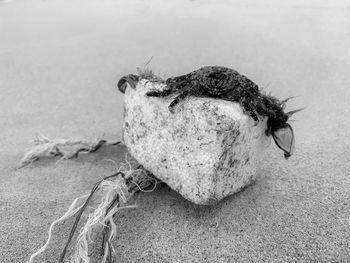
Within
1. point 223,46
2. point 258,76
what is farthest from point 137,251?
point 223,46

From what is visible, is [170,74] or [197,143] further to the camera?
[170,74]

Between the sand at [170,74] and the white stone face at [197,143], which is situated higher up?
the white stone face at [197,143]

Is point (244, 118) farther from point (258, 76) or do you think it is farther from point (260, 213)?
point (258, 76)

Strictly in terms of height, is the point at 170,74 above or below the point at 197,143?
below

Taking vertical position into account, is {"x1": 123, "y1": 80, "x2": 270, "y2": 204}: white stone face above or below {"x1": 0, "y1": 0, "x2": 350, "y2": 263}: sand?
above

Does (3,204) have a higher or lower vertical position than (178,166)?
lower
